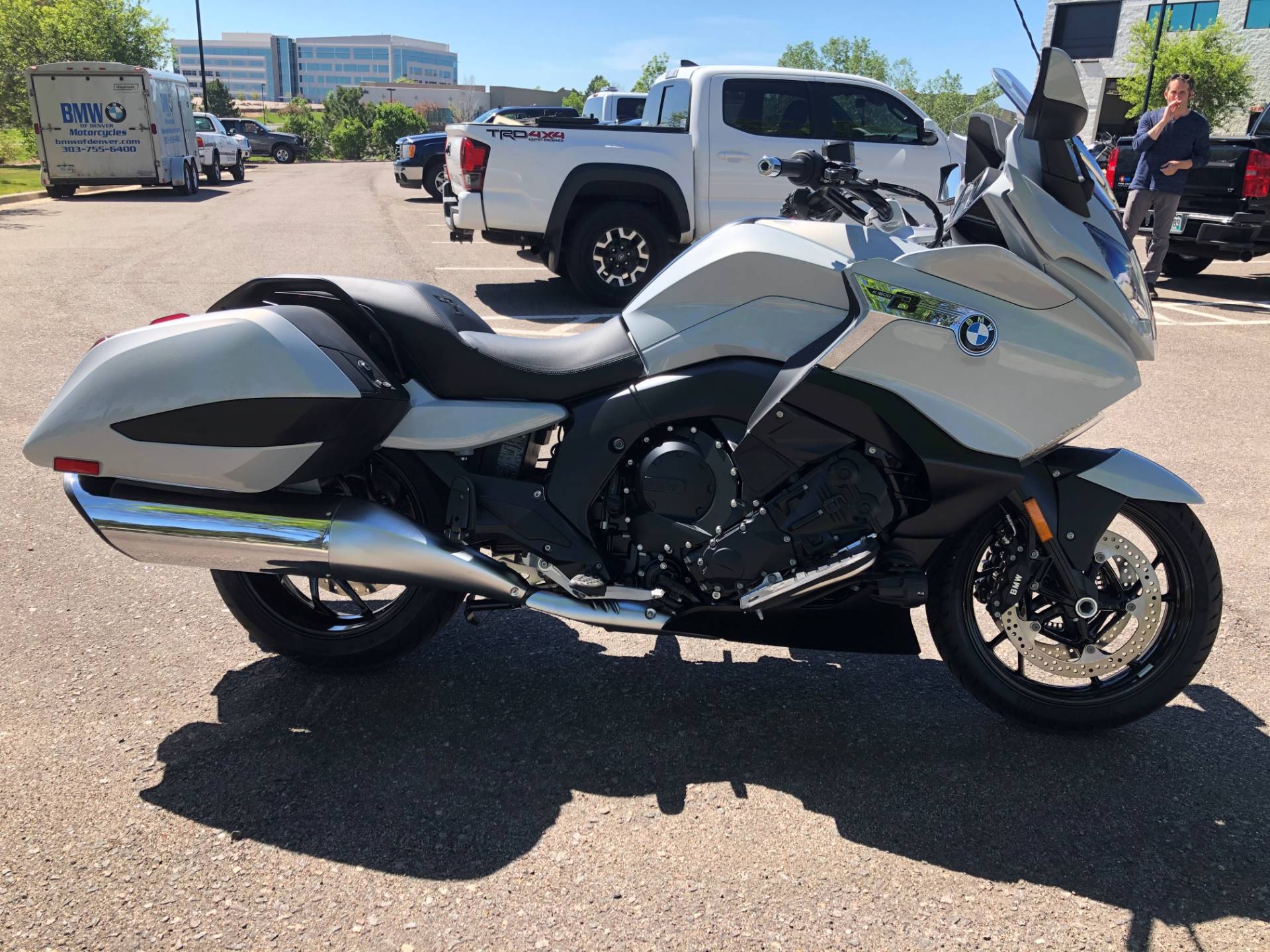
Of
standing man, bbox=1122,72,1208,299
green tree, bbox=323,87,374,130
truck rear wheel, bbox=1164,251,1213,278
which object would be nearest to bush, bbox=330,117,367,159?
green tree, bbox=323,87,374,130

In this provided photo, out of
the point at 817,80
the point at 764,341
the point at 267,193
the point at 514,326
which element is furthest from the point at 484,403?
the point at 267,193

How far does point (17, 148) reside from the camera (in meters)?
31.5

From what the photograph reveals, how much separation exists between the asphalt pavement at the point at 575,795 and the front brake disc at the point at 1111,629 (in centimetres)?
26

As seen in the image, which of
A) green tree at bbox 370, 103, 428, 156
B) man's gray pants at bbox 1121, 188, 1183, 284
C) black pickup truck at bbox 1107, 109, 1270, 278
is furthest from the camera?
green tree at bbox 370, 103, 428, 156

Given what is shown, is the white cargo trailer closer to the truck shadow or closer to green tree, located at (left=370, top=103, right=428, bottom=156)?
the truck shadow

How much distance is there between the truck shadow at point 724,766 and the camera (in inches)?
103

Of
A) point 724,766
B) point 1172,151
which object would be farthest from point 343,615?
point 1172,151

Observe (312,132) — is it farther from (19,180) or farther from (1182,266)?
(1182,266)

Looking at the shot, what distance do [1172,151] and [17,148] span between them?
33564 mm

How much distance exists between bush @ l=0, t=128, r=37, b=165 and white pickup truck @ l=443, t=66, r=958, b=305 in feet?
86.4

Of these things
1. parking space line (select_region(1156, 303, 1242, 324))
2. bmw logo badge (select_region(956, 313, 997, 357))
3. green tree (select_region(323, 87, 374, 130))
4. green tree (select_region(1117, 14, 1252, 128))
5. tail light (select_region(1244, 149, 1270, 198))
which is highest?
green tree (select_region(1117, 14, 1252, 128))

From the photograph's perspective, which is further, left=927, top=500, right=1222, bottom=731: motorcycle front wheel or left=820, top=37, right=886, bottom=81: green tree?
left=820, top=37, right=886, bottom=81: green tree

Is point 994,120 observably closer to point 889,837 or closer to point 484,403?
point 484,403

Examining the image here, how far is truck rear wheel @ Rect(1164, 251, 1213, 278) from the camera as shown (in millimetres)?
11867
